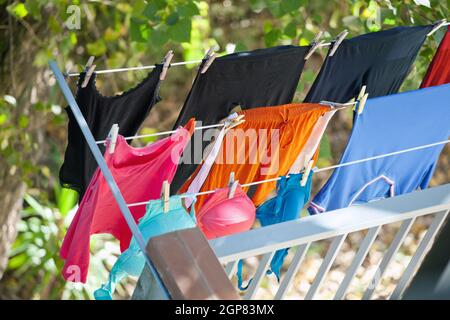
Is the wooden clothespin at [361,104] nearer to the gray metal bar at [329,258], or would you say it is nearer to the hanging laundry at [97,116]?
the hanging laundry at [97,116]

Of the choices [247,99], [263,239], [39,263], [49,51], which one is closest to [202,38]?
[49,51]

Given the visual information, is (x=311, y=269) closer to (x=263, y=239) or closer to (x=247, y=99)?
(x=247, y=99)

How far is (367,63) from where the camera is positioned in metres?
2.31

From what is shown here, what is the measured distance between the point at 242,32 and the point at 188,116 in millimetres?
3129

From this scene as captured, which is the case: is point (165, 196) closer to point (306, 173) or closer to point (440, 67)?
point (306, 173)

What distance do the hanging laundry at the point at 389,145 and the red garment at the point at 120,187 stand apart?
0.44 metres

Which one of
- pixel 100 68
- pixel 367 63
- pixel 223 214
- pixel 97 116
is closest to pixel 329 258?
pixel 223 214

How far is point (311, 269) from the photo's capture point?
475 centimetres

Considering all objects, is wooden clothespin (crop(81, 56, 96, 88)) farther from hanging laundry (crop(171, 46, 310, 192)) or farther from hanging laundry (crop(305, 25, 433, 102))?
hanging laundry (crop(305, 25, 433, 102))

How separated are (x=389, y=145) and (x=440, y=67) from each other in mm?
338

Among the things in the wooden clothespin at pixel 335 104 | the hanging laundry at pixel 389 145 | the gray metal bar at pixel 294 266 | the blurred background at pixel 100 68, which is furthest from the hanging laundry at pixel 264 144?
the gray metal bar at pixel 294 266

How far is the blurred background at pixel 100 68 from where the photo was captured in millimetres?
2816

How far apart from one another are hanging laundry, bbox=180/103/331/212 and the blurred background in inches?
19.0

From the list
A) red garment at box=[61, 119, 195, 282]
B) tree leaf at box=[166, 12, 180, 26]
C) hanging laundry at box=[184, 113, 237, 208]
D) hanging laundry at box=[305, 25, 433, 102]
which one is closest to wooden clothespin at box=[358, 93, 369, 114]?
hanging laundry at box=[305, 25, 433, 102]
